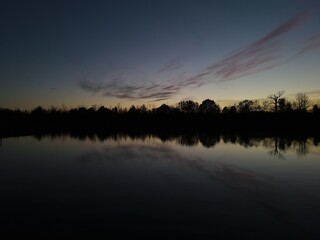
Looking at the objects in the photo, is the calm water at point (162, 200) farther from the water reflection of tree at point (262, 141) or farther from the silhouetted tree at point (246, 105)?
the silhouetted tree at point (246, 105)

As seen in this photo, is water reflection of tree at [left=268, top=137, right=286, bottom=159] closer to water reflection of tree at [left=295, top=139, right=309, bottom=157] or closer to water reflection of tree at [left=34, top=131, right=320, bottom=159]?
water reflection of tree at [left=34, top=131, right=320, bottom=159]

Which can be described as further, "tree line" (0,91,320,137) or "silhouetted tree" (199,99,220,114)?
"silhouetted tree" (199,99,220,114)

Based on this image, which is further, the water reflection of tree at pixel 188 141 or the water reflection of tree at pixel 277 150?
the water reflection of tree at pixel 188 141

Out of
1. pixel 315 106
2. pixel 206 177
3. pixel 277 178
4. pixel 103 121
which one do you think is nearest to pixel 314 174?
pixel 277 178

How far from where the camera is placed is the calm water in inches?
403

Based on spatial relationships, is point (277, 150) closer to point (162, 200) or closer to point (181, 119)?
point (162, 200)

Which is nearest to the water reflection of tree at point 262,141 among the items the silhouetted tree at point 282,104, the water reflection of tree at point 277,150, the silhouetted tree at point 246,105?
the water reflection of tree at point 277,150

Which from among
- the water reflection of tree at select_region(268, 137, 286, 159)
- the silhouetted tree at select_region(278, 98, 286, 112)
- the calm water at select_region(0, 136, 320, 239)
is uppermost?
the silhouetted tree at select_region(278, 98, 286, 112)

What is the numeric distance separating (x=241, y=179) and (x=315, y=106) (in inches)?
4964

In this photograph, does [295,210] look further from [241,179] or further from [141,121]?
[141,121]

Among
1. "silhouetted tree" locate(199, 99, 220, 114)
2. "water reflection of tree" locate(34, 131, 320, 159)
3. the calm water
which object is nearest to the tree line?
"silhouetted tree" locate(199, 99, 220, 114)

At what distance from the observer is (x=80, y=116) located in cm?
16475

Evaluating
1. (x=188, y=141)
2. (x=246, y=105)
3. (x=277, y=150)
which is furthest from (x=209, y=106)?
(x=277, y=150)

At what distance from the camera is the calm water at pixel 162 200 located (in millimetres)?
10234
